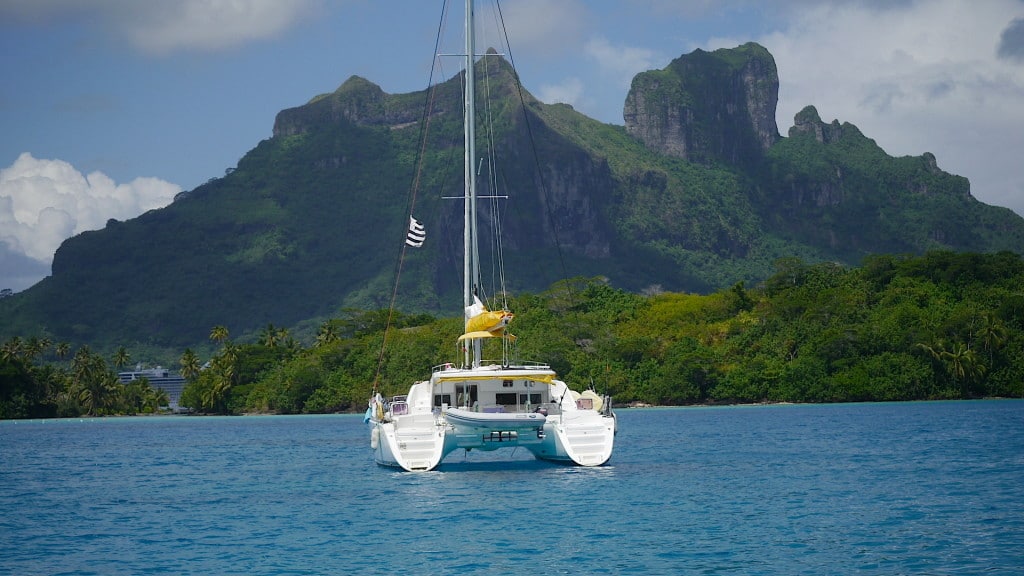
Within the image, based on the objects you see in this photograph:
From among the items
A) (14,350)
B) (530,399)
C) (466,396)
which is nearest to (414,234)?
(466,396)

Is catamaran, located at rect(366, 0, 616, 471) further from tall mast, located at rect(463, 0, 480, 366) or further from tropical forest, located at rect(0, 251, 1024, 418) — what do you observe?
tropical forest, located at rect(0, 251, 1024, 418)

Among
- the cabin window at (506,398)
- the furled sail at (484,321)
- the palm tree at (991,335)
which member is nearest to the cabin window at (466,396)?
the cabin window at (506,398)

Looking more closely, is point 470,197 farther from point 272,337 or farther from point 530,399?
point 272,337

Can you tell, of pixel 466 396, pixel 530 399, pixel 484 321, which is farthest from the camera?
pixel 530 399

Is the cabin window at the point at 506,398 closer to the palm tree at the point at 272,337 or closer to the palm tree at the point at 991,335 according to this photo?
the palm tree at the point at 991,335

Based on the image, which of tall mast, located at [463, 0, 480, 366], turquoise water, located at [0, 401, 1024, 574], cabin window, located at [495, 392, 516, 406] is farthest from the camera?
tall mast, located at [463, 0, 480, 366]

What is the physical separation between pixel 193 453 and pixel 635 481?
28230 millimetres

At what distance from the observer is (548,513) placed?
26984mm

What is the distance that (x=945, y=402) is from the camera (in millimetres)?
91812

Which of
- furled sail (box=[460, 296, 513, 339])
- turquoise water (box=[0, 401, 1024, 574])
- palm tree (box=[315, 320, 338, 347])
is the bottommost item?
turquoise water (box=[0, 401, 1024, 574])

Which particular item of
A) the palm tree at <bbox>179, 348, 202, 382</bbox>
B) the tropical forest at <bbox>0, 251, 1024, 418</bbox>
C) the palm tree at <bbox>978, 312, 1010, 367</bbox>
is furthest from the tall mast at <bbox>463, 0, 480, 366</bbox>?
the palm tree at <bbox>179, 348, 202, 382</bbox>

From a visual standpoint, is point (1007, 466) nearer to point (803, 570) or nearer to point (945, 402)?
point (803, 570)

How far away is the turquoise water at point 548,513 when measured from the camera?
70.1ft

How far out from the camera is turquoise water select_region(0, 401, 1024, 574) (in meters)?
21.4
